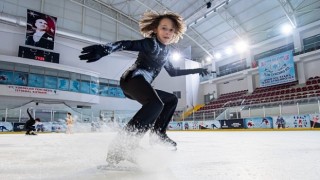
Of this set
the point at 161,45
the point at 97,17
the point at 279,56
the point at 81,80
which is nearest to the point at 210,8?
the point at 279,56

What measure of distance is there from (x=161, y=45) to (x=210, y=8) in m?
16.9

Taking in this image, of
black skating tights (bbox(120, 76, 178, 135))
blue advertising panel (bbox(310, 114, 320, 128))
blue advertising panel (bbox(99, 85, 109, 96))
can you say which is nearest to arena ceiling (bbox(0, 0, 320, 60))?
blue advertising panel (bbox(99, 85, 109, 96))

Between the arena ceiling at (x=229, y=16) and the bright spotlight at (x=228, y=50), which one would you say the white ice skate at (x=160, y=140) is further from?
the bright spotlight at (x=228, y=50)

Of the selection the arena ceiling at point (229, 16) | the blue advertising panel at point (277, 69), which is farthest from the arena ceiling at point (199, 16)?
the blue advertising panel at point (277, 69)

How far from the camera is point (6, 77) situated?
55.2 feet

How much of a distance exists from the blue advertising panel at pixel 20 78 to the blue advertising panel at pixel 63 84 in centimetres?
242

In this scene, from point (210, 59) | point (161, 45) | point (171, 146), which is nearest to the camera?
point (161, 45)

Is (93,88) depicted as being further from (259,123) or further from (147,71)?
(147,71)

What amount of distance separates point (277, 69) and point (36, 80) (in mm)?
18542

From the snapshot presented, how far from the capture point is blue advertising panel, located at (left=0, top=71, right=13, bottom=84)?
16.6m

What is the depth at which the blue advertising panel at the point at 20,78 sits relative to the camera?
17188 mm

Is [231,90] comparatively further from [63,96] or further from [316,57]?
[63,96]

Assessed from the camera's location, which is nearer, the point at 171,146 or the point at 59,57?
the point at 171,146

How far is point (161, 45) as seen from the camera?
2.04 m
